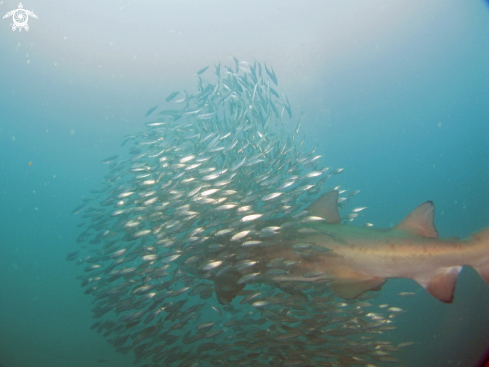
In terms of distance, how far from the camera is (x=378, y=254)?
3.05 meters

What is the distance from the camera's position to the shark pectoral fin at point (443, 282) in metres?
2.81

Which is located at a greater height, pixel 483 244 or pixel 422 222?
pixel 422 222

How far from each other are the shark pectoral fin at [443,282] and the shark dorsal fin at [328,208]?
1443mm

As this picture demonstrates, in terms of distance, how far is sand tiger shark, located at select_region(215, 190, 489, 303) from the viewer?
2.73 metres

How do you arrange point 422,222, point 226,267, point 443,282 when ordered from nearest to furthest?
point 443,282 → point 422,222 → point 226,267

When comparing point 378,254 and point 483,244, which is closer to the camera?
point 483,244

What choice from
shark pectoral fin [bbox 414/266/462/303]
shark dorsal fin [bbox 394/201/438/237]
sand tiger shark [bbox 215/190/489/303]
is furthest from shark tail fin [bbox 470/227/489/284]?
shark dorsal fin [bbox 394/201/438/237]

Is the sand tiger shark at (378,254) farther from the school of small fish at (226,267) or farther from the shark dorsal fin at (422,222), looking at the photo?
the school of small fish at (226,267)

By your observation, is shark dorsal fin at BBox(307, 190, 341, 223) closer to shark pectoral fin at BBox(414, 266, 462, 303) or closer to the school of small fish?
the school of small fish

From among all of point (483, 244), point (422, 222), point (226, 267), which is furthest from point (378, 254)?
point (226, 267)

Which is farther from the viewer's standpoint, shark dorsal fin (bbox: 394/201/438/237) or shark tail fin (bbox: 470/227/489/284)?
shark dorsal fin (bbox: 394/201/438/237)

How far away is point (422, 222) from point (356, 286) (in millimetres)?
1156

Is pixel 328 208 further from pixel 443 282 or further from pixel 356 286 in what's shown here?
pixel 443 282

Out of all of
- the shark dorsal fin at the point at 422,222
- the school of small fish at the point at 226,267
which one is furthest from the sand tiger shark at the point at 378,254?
the school of small fish at the point at 226,267
